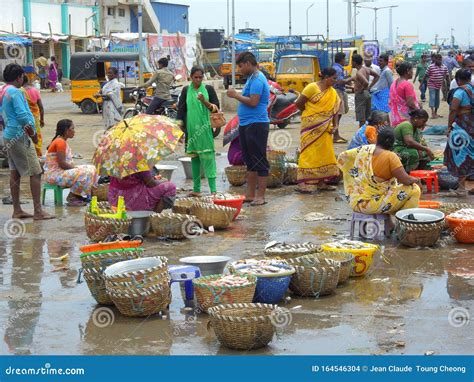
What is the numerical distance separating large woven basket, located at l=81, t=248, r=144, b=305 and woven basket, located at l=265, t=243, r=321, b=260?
1.19 m

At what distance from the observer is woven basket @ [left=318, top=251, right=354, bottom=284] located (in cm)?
696

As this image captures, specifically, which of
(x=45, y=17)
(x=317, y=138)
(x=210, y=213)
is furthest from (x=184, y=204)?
(x=45, y=17)

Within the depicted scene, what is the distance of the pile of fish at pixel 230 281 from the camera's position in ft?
20.5

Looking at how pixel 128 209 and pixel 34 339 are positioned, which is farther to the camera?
pixel 128 209

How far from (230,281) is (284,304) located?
529mm

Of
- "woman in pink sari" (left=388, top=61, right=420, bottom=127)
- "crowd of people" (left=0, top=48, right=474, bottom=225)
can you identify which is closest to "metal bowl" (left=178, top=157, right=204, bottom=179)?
"crowd of people" (left=0, top=48, right=474, bottom=225)

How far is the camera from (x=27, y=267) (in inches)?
313

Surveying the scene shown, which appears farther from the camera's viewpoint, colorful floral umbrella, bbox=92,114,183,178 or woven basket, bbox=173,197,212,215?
woven basket, bbox=173,197,212,215

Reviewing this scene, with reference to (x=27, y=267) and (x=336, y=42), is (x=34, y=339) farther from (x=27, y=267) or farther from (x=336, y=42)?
(x=336, y=42)

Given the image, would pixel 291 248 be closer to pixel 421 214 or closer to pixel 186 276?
pixel 186 276

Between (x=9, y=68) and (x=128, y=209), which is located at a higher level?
(x=9, y=68)

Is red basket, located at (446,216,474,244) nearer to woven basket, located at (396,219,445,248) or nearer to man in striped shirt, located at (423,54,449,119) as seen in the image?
woven basket, located at (396,219,445,248)

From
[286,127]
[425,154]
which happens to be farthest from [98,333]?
[286,127]

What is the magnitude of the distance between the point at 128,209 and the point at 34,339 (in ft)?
11.1
